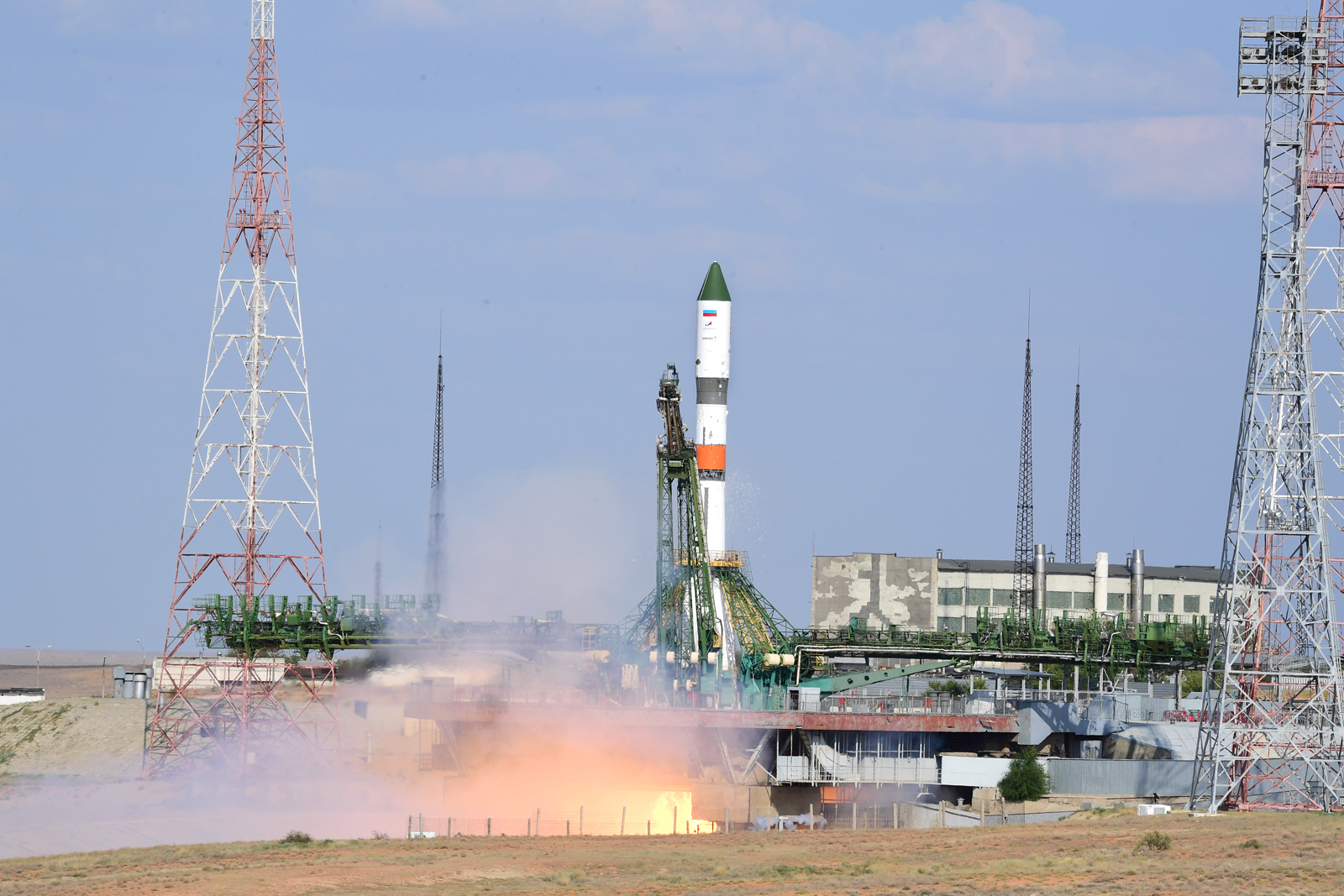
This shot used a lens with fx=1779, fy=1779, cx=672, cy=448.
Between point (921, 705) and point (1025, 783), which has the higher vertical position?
point (921, 705)

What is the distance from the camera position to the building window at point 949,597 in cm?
15700

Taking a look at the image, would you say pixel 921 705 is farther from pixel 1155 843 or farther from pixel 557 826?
pixel 1155 843

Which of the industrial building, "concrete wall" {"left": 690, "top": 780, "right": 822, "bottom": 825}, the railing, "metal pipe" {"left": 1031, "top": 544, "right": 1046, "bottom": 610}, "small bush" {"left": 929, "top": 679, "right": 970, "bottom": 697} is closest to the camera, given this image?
"concrete wall" {"left": 690, "top": 780, "right": 822, "bottom": 825}

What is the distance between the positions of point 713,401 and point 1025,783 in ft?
96.8

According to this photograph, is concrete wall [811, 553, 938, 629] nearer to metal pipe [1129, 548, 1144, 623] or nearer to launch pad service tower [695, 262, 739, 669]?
metal pipe [1129, 548, 1144, 623]

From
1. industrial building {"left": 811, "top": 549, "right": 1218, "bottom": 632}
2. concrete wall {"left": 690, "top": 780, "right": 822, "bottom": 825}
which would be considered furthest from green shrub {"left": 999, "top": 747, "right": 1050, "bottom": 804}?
industrial building {"left": 811, "top": 549, "right": 1218, "bottom": 632}

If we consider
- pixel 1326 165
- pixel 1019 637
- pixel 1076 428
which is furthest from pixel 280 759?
pixel 1076 428

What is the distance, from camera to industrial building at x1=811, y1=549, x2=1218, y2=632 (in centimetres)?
15262

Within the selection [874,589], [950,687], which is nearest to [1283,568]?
[950,687]

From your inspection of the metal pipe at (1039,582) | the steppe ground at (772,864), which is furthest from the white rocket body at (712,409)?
the metal pipe at (1039,582)

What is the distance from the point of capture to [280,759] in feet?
286

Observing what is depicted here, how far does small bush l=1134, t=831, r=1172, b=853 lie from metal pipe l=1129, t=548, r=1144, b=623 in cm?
8761

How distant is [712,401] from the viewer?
9938 cm

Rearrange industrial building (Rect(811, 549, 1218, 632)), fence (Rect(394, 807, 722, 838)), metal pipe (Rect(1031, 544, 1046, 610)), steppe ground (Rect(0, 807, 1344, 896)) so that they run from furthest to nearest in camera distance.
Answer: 1. industrial building (Rect(811, 549, 1218, 632))
2. metal pipe (Rect(1031, 544, 1046, 610))
3. fence (Rect(394, 807, 722, 838))
4. steppe ground (Rect(0, 807, 1344, 896))
